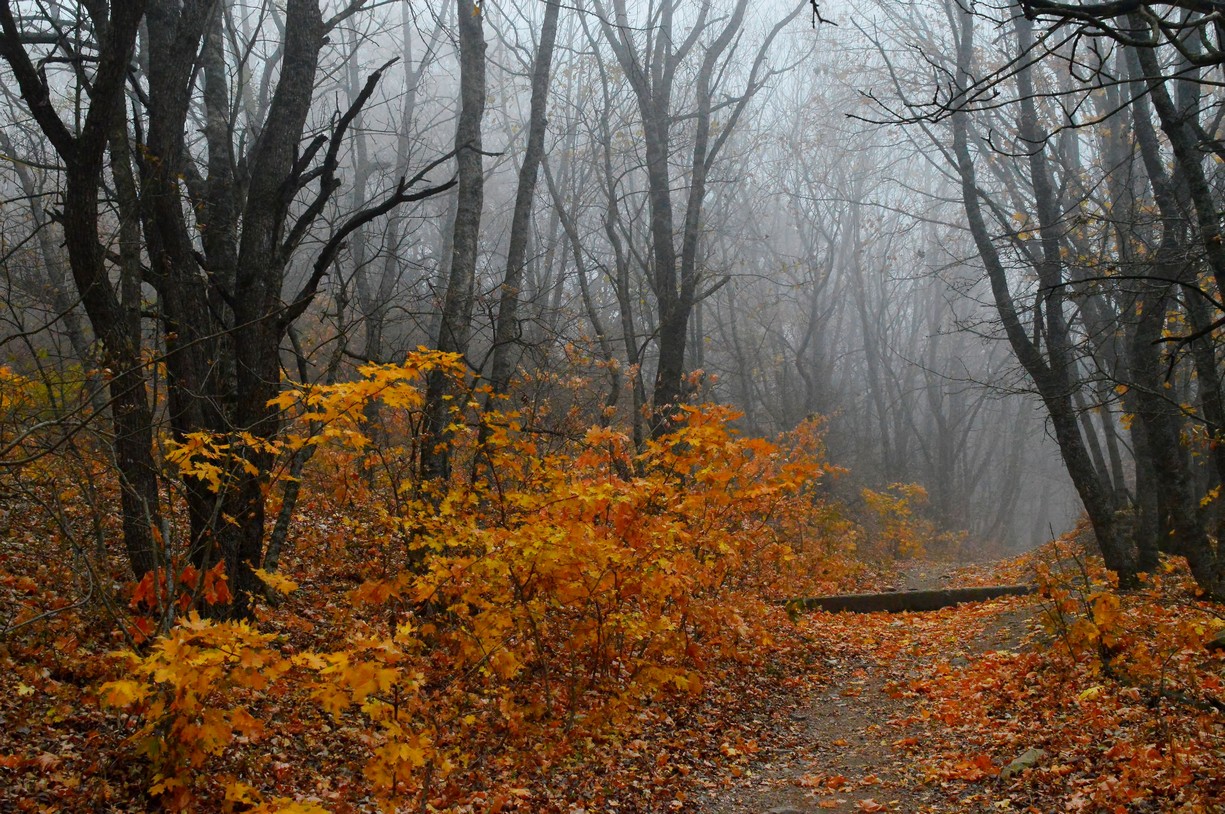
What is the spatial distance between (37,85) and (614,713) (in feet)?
16.8

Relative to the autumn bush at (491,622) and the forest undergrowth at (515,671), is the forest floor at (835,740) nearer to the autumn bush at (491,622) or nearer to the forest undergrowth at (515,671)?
the forest undergrowth at (515,671)

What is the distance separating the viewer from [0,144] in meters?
10.7

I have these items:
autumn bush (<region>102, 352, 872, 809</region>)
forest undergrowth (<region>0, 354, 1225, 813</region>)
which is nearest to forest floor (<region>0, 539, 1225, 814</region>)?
forest undergrowth (<region>0, 354, 1225, 813</region>)

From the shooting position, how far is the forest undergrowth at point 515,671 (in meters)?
3.89

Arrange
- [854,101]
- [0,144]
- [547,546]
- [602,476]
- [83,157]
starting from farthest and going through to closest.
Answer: [854,101]
[0,144]
[602,476]
[547,546]
[83,157]

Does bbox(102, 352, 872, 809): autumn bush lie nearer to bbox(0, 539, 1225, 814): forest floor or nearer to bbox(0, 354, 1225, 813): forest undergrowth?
bbox(0, 354, 1225, 813): forest undergrowth

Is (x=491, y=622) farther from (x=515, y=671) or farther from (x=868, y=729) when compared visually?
(x=868, y=729)

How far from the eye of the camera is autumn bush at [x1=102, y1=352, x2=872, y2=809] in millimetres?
3443

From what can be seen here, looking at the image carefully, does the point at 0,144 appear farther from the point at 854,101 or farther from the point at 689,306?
the point at 854,101

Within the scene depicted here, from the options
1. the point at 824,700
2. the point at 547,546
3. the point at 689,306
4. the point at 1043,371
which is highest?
the point at 689,306

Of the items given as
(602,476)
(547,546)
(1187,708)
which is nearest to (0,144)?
(602,476)

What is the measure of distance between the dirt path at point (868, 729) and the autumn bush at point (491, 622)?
0.77 meters

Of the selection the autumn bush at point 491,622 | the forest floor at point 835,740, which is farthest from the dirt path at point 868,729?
the autumn bush at point 491,622

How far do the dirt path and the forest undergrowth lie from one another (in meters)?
0.05
